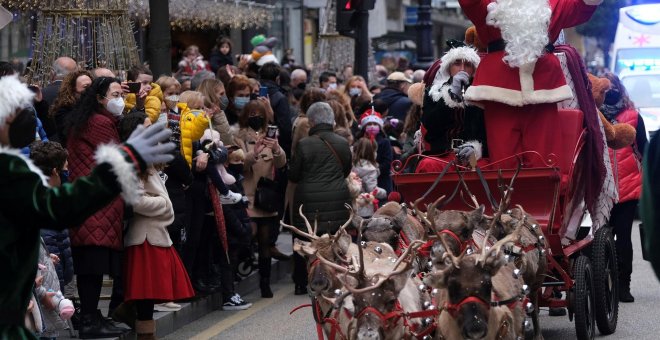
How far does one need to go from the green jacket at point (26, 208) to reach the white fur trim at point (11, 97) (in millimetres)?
178

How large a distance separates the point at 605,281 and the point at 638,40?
51.3 feet

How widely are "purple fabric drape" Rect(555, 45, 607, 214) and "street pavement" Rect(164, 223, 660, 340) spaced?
1158mm

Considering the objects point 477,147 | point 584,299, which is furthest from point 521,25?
point 584,299

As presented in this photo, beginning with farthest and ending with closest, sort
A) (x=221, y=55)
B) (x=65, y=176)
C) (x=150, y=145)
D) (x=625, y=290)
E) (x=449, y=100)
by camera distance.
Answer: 1. (x=221, y=55)
2. (x=625, y=290)
3. (x=65, y=176)
4. (x=449, y=100)
5. (x=150, y=145)

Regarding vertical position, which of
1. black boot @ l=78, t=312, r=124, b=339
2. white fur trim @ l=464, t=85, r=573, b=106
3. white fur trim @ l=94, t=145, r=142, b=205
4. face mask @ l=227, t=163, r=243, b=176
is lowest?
black boot @ l=78, t=312, r=124, b=339

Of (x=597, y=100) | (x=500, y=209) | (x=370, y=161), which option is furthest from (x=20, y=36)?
(x=500, y=209)

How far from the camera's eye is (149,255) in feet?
33.0

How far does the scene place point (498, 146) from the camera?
10039 mm

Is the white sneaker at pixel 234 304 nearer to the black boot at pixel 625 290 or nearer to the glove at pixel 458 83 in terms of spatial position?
the glove at pixel 458 83

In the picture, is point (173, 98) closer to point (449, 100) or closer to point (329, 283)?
point (449, 100)

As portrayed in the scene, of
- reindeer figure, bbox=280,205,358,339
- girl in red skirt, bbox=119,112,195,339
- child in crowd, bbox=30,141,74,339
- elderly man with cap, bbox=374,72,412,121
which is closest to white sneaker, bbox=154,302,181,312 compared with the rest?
girl in red skirt, bbox=119,112,195,339

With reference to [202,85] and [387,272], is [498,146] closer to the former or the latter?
[387,272]

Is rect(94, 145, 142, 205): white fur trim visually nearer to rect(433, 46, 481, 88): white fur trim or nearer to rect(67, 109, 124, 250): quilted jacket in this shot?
rect(67, 109, 124, 250): quilted jacket

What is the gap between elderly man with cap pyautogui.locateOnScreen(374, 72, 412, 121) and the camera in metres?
18.3
